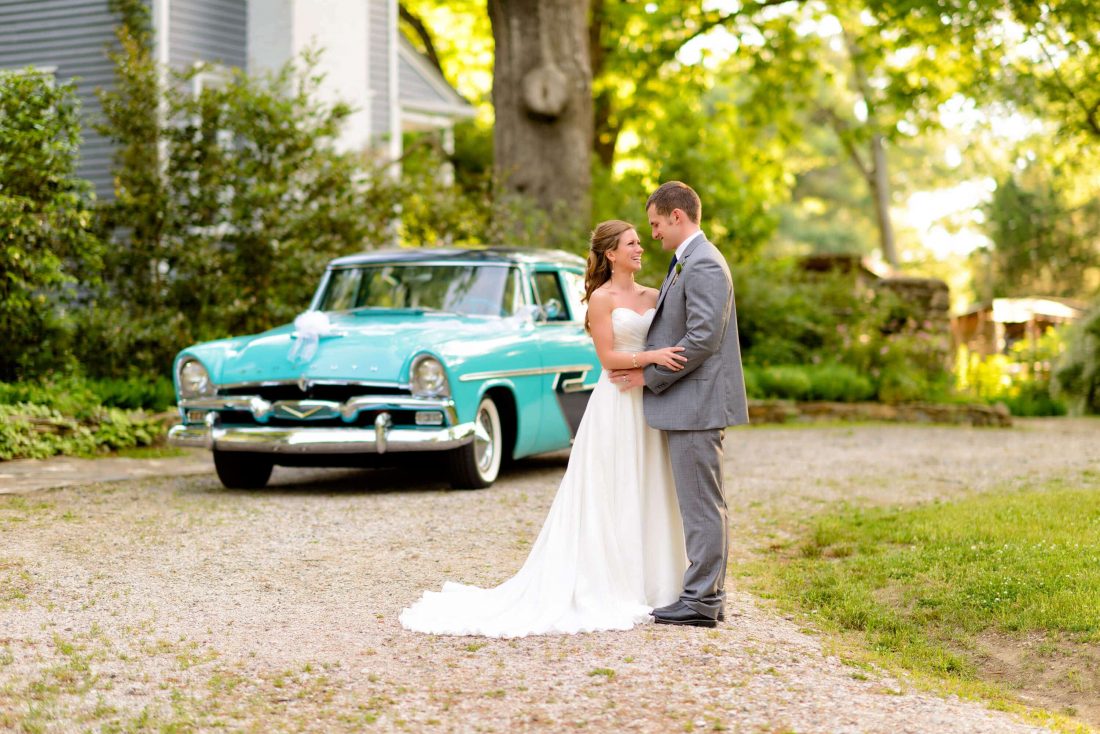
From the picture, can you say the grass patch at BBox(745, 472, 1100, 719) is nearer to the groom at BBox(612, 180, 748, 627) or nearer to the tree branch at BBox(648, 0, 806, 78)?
the groom at BBox(612, 180, 748, 627)

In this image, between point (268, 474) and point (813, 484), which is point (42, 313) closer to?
point (268, 474)

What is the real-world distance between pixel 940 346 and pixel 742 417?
1546cm

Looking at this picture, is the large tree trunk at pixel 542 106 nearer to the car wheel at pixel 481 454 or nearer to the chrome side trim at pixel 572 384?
the chrome side trim at pixel 572 384

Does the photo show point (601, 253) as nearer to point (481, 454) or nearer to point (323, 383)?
point (323, 383)

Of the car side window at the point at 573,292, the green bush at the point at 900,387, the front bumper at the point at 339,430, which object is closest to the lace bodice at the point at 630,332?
the front bumper at the point at 339,430

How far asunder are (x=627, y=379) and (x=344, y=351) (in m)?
3.96

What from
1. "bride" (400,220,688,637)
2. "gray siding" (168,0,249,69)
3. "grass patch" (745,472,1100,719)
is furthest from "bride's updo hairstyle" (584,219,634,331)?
"gray siding" (168,0,249,69)

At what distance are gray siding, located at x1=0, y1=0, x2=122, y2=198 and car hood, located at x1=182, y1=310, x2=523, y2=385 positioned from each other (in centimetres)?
948

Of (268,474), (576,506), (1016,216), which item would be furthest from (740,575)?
(1016,216)

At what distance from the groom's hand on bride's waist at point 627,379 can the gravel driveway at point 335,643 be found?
1037 millimetres

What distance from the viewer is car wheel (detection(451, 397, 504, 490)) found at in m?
10.1

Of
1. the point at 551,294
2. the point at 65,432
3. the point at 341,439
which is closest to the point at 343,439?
the point at 341,439

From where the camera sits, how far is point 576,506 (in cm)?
630

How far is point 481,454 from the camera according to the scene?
10.3 metres
